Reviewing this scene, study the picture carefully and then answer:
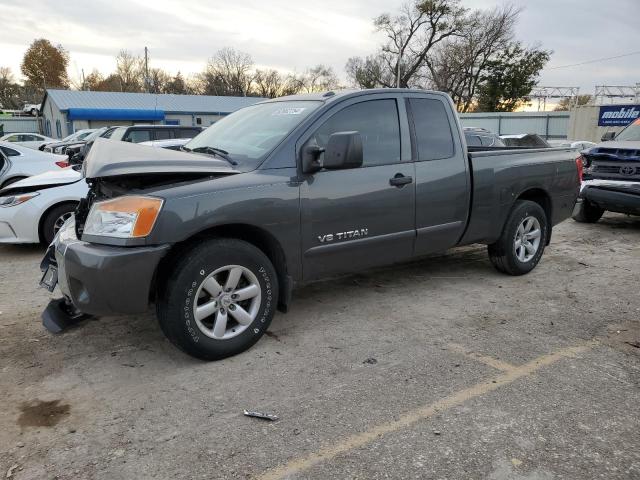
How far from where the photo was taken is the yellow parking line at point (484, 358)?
3.51 m

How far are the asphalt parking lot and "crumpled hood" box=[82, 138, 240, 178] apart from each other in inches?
51.4

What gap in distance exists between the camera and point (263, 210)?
3.63m

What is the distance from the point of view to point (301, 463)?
99.6 inches

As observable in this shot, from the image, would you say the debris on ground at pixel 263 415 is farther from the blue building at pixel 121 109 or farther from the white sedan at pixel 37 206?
the blue building at pixel 121 109

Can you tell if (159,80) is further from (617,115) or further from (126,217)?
(126,217)

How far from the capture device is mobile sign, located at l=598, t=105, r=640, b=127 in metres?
25.1

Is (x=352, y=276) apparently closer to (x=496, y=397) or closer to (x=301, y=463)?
(x=496, y=397)

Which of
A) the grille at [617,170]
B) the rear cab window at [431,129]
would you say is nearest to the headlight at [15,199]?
the rear cab window at [431,129]

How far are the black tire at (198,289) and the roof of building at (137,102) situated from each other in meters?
38.6

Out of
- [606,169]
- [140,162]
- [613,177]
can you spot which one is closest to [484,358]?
[140,162]

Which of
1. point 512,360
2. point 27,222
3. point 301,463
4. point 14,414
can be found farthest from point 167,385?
point 27,222

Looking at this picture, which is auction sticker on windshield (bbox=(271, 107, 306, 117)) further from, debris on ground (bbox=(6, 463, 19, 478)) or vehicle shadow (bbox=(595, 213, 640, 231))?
vehicle shadow (bbox=(595, 213, 640, 231))

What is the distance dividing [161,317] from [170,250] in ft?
1.43

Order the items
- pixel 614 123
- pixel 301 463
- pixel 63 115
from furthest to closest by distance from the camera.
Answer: pixel 63 115
pixel 614 123
pixel 301 463
